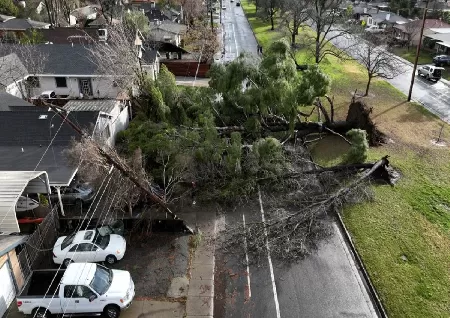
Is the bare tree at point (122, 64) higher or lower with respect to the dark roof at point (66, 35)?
higher

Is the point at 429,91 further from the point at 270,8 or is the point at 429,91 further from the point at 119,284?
the point at 270,8

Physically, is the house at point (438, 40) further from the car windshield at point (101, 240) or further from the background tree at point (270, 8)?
the car windshield at point (101, 240)

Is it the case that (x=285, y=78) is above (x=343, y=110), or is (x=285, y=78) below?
above

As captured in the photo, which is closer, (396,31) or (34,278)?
(34,278)

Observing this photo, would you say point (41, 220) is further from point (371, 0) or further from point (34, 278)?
point (371, 0)

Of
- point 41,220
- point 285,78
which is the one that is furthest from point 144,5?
point 41,220

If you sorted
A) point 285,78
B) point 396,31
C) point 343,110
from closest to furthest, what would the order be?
point 285,78 → point 343,110 → point 396,31

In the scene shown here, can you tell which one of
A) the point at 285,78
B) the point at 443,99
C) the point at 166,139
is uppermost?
the point at 285,78

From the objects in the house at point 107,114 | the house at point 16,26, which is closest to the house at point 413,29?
the house at point 107,114

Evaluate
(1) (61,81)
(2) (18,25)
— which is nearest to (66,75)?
(1) (61,81)
